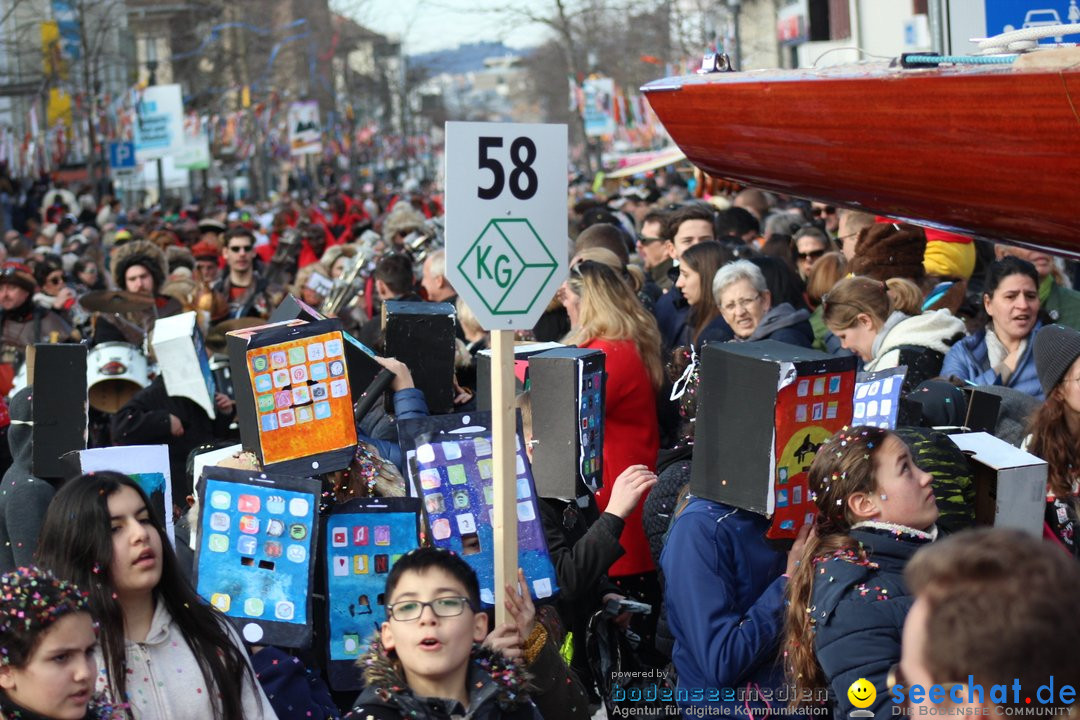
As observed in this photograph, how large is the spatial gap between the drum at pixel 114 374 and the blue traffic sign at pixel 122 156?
2549cm

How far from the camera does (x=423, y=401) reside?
550cm

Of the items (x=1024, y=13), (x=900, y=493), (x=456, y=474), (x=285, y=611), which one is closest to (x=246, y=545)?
(x=285, y=611)

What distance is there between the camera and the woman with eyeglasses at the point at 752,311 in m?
7.36

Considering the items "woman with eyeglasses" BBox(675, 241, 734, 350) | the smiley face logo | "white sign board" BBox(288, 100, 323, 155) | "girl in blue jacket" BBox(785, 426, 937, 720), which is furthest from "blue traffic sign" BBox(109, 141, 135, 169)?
the smiley face logo

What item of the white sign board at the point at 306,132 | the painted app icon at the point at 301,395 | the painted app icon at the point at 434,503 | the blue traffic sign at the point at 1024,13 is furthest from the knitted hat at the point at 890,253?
the white sign board at the point at 306,132

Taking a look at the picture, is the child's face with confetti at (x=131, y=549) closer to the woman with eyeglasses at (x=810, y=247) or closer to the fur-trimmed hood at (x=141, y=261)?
the fur-trimmed hood at (x=141, y=261)

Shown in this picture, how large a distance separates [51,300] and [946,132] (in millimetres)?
9093

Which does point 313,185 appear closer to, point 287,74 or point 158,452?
point 287,74

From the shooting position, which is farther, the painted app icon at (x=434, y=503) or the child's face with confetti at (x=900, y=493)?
the painted app icon at (x=434, y=503)

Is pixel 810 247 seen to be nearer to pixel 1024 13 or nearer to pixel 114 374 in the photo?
pixel 1024 13

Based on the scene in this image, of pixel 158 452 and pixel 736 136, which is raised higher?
pixel 736 136

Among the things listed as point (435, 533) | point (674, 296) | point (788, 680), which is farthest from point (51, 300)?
point (788, 680)

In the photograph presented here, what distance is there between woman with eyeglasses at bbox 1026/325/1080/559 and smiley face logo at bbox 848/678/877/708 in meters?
1.50

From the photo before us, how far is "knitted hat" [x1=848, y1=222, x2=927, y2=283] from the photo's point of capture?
26.3 ft
